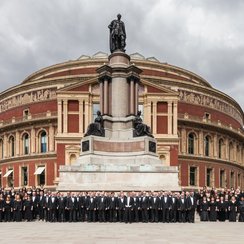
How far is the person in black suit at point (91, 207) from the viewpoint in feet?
72.0

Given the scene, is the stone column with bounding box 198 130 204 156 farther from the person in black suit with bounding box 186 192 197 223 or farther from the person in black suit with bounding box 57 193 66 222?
the person in black suit with bounding box 57 193 66 222

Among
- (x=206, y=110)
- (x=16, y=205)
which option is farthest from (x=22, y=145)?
(x=16, y=205)

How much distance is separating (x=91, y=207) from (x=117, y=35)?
510 inches

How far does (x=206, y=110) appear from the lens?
235 feet

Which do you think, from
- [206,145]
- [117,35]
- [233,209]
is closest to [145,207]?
[233,209]

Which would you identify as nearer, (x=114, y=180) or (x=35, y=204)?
(x=35, y=204)

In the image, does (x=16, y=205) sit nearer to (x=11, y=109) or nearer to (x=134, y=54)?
(x=11, y=109)

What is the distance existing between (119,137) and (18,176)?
42193 millimetres

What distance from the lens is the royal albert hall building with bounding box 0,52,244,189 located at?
62500mm

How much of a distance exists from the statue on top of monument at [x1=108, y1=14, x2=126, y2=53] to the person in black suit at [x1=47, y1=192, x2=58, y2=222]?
1196 centimetres

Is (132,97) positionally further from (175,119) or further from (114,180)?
(175,119)

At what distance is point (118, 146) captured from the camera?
28125 millimetres

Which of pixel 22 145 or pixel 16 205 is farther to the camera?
pixel 22 145

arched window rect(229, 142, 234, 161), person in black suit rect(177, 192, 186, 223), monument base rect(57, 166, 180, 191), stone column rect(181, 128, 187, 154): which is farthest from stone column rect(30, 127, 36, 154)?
person in black suit rect(177, 192, 186, 223)
